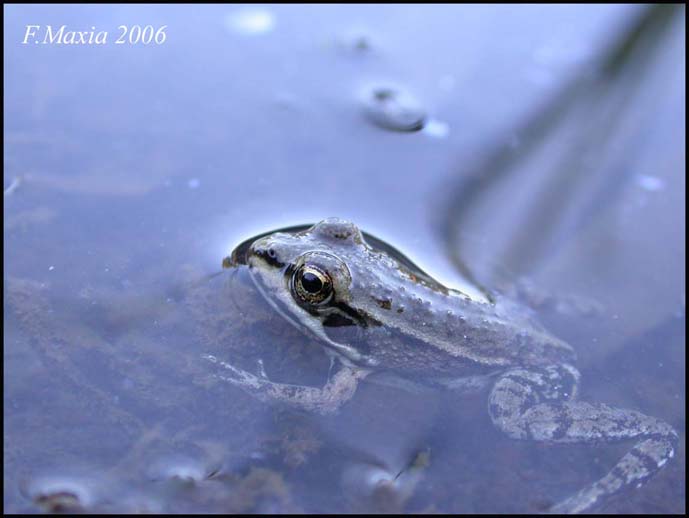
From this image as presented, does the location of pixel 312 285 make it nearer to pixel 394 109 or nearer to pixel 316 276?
pixel 316 276

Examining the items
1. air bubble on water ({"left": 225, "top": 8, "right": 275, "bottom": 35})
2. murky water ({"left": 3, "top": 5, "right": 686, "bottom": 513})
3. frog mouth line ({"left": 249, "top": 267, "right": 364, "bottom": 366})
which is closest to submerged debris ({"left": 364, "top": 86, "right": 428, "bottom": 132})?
murky water ({"left": 3, "top": 5, "right": 686, "bottom": 513})

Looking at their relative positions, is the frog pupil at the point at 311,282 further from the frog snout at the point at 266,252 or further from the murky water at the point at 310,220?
the murky water at the point at 310,220

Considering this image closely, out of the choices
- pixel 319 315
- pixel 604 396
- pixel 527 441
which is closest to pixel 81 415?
pixel 319 315

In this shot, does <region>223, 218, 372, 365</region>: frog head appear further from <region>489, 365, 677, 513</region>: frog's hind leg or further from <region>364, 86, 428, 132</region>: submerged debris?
<region>364, 86, 428, 132</region>: submerged debris

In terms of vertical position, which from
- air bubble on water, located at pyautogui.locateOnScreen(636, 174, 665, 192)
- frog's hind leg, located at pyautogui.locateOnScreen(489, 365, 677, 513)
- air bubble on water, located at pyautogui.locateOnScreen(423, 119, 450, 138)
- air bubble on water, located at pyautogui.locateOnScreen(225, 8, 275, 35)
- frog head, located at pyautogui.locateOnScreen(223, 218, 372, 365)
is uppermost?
air bubble on water, located at pyautogui.locateOnScreen(225, 8, 275, 35)

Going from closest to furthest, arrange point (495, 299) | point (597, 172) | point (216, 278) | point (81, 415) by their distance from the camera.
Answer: point (81, 415) < point (216, 278) < point (495, 299) < point (597, 172)

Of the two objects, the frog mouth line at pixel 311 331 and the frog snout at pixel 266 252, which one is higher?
the frog snout at pixel 266 252

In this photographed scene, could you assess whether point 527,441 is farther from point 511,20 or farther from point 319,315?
point 511,20

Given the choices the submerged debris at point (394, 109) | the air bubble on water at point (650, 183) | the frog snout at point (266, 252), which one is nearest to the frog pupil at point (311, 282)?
the frog snout at point (266, 252)
